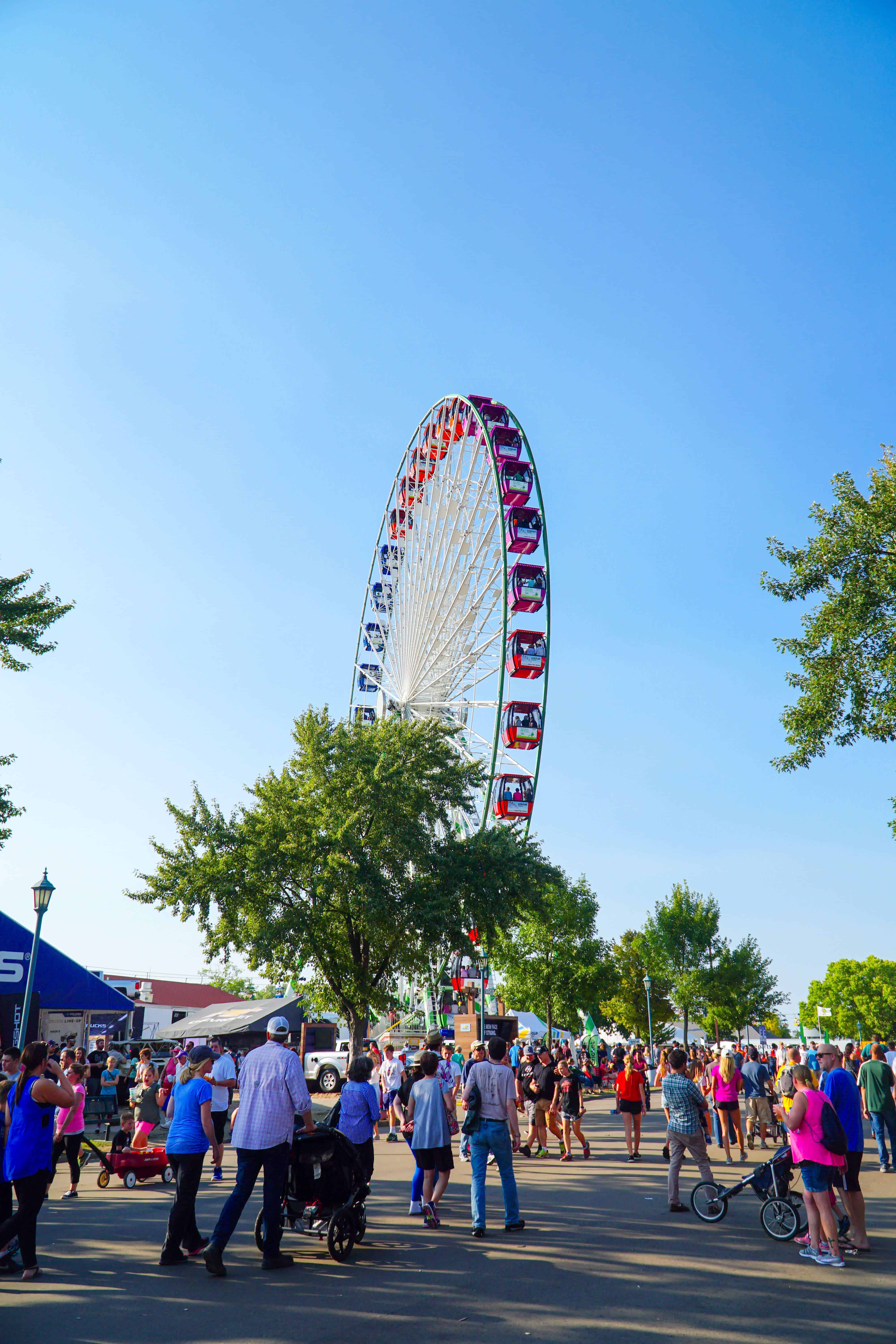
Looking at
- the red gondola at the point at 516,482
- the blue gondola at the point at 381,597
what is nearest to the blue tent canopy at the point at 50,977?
the red gondola at the point at 516,482

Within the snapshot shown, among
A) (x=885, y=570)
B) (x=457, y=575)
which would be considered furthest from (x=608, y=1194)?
(x=457, y=575)

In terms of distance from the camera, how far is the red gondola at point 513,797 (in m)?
35.3

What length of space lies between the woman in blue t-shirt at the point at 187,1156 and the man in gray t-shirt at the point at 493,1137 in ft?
8.22

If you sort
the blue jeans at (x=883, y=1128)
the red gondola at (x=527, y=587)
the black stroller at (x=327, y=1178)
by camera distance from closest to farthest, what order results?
the black stroller at (x=327, y=1178), the blue jeans at (x=883, y=1128), the red gondola at (x=527, y=587)

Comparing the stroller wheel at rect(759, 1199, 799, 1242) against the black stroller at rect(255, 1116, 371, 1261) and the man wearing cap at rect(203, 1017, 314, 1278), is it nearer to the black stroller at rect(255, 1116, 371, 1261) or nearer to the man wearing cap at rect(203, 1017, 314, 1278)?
the black stroller at rect(255, 1116, 371, 1261)

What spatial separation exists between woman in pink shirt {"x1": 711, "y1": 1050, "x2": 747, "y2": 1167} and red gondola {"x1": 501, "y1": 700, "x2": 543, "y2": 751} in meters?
21.0

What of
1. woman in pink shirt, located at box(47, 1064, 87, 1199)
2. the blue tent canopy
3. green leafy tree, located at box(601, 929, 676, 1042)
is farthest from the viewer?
green leafy tree, located at box(601, 929, 676, 1042)

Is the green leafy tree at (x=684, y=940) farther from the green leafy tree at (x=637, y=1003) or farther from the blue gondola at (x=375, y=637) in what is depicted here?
the blue gondola at (x=375, y=637)

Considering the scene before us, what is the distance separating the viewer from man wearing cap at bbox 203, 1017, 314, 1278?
7.75 m

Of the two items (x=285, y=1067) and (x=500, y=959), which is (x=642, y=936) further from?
(x=285, y=1067)

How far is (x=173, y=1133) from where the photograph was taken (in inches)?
321

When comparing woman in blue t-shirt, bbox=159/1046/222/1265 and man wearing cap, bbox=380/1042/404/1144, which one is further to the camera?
man wearing cap, bbox=380/1042/404/1144

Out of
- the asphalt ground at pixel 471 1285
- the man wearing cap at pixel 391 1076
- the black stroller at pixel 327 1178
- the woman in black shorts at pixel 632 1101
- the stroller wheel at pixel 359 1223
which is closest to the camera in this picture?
the asphalt ground at pixel 471 1285

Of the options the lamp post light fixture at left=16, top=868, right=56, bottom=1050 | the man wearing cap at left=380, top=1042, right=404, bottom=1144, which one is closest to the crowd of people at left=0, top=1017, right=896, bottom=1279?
the man wearing cap at left=380, top=1042, right=404, bottom=1144
